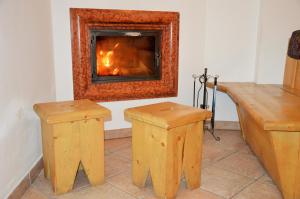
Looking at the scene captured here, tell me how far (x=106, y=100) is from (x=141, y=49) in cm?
65

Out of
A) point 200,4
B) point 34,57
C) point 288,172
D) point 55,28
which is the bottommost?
point 288,172

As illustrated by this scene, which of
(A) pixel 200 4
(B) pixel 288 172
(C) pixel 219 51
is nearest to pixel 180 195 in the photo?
(B) pixel 288 172

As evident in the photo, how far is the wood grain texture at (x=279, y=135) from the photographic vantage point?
1.73 metres

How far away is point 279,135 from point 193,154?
1.75 ft

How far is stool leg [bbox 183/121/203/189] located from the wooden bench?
1.20ft

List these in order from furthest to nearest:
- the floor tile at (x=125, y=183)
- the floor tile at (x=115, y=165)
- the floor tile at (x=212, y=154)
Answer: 1. the floor tile at (x=212, y=154)
2. the floor tile at (x=115, y=165)
3. the floor tile at (x=125, y=183)

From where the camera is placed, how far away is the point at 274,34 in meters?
2.94

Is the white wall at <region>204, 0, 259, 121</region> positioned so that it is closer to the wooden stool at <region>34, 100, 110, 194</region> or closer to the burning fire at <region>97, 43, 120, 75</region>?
the burning fire at <region>97, 43, 120, 75</region>

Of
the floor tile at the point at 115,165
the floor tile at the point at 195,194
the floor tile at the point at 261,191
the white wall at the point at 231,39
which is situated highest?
the white wall at the point at 231,39

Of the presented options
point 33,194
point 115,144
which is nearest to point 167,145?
point 33,194

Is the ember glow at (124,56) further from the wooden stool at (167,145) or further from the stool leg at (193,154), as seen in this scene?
the stool leg at (193,154)

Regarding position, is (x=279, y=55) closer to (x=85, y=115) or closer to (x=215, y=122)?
(x=215, y=122)

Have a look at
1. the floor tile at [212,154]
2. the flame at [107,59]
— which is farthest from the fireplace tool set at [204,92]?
the flame at [107,59]

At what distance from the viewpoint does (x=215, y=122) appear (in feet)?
11.0
